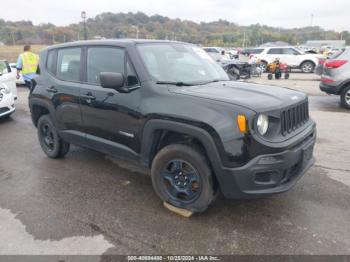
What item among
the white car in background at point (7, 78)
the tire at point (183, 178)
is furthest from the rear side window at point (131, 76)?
the white car in background at point (7, 78)

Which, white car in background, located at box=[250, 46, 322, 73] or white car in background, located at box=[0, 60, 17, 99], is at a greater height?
white car in background, located at box=[250, 46, 322, 73]

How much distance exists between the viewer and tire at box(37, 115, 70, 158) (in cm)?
486

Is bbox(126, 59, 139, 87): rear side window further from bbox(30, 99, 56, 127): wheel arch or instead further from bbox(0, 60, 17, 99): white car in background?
bbox(0, 60, 17, 99): white car in background

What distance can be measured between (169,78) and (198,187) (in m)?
1.31

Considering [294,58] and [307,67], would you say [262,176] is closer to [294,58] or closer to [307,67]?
[294,58]

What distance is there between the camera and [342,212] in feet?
10.8

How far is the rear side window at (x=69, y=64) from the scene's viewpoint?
4.23 meters

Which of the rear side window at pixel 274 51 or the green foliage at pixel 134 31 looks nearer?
the rear side window at pixel 274 51

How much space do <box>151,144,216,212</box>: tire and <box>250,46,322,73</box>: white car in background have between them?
708 inches

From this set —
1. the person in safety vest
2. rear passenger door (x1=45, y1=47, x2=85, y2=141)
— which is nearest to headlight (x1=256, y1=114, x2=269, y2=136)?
rear passenger door (x1=45, y1=47, x2=85, y2=141)

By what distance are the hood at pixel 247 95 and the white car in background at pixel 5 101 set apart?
229 inches

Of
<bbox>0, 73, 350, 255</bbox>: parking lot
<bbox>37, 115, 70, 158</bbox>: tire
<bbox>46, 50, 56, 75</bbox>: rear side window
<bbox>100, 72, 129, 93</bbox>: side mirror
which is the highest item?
<bbox>46, 50, 56, 75</bbox>: rear side window

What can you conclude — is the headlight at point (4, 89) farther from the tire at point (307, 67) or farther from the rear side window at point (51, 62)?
the tire at point (307, 67)

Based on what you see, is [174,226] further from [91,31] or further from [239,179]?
[91,31]
